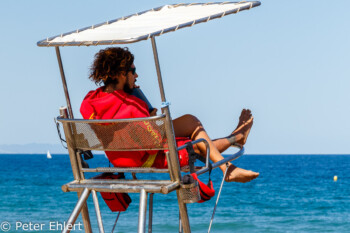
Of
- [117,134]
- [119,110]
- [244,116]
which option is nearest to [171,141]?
[117,134]

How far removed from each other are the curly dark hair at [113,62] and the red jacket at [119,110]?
137 millimetres

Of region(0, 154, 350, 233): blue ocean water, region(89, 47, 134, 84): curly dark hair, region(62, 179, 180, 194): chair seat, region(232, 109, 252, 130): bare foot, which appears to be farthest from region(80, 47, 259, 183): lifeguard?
region(0, 154, 350, 233): blue ocean water

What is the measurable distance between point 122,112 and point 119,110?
0.10 feet

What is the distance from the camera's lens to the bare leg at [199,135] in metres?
4.31

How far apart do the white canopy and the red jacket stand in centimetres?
40

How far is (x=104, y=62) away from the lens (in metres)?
4.26

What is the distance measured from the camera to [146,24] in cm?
410

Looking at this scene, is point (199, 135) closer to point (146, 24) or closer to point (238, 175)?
point (238, 175)

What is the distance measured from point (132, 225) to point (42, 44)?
59.7 ft

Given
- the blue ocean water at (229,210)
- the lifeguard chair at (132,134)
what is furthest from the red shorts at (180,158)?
the blue ocean water at (229,210)

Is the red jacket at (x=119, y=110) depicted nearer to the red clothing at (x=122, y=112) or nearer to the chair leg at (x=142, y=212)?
the red clothing at (x=122, y=112)

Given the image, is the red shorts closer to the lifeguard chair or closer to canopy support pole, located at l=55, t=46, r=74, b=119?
the lifeguard chair

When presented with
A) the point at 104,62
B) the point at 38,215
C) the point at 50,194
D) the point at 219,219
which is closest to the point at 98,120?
the point at 104,62

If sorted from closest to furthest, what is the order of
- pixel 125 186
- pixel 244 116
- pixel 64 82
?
pixel 125 186, pixel 64 82, pixel 244 116
